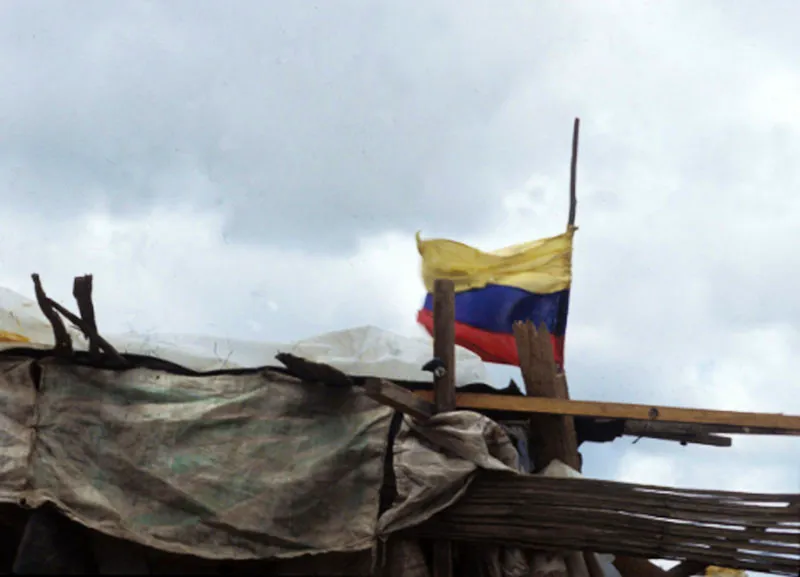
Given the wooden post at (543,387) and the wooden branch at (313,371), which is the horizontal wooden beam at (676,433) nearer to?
the wooden post at (543,387)

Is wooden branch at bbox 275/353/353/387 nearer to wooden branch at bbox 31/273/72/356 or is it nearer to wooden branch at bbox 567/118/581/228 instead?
wooden branch at bbox 31/273/72/356

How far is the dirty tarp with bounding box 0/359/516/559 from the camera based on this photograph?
500cm

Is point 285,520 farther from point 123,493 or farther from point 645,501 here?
point 645,501

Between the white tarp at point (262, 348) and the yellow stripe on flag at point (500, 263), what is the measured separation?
1.04 m

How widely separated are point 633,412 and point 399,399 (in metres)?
1.51

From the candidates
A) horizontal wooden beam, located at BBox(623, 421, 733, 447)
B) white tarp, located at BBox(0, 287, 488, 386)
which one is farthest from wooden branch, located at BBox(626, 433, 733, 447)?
white tarp, located at BBox(0, 287, 488, 386)

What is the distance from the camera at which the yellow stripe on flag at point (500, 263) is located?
7.27 meters

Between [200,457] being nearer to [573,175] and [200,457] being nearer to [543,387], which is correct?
[543,387]

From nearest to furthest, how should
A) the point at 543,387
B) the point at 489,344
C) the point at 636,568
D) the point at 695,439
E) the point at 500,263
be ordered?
the point at 543,387, the point at 636,568, the point at 695,439, the point at 489,344, the point at 500,263

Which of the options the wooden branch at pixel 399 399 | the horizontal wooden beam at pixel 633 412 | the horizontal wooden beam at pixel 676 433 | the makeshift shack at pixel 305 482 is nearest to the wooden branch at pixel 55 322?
the makeshift shack at pixel 305 482

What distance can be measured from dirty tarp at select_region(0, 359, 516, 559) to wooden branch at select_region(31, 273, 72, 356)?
146 mm

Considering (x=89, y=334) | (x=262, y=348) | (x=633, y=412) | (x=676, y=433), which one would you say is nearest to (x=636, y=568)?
(x=633, y=412)

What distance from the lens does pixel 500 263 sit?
748 centimetres

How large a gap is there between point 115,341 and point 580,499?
10.9 ft
